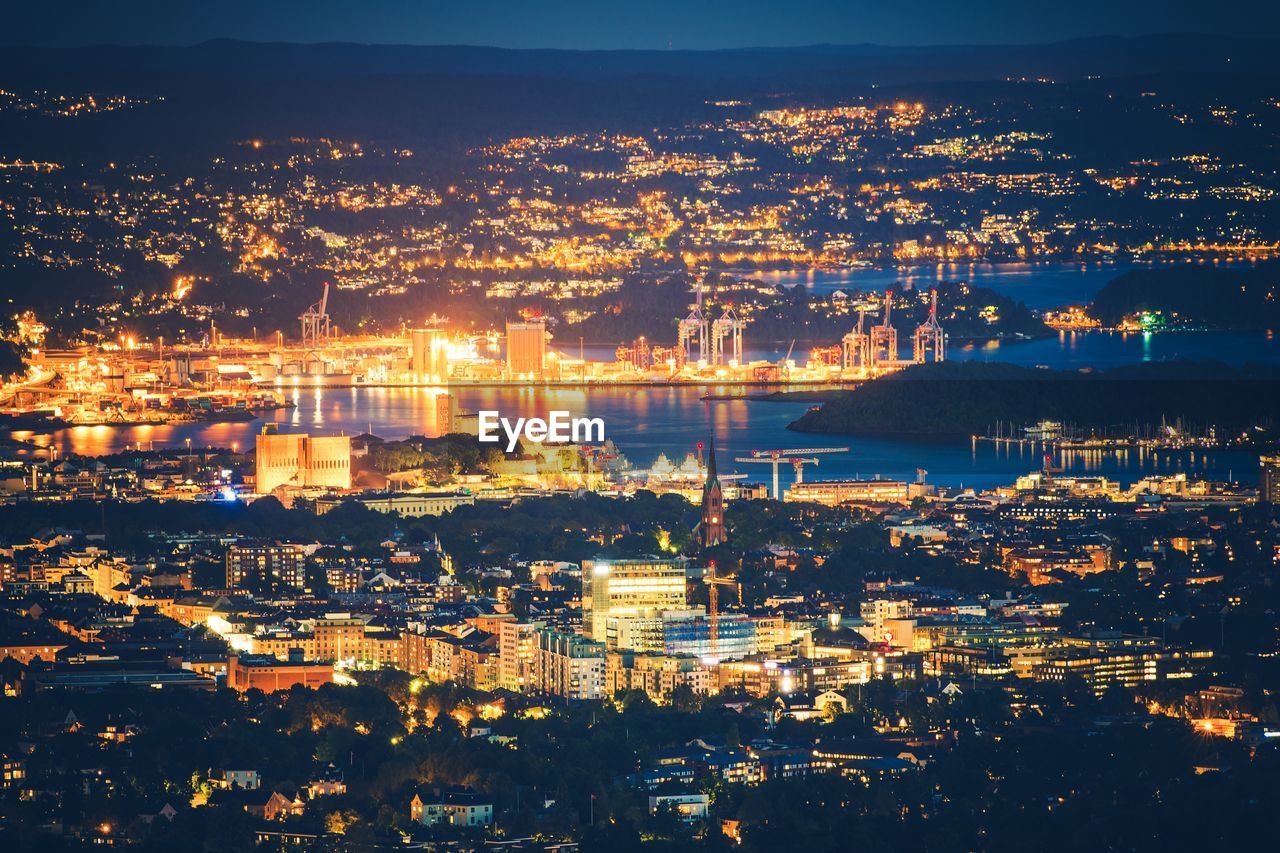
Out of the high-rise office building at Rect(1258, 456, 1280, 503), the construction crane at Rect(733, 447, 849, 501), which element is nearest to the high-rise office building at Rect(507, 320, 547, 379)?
the construction crane at Rect(733, 447, 849, 501)

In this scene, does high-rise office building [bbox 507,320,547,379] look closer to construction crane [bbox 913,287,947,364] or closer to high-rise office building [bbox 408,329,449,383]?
high-rise office building [bbox 408,329,449,383]

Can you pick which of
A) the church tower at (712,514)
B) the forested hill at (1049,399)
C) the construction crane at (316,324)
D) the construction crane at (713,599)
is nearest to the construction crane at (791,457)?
the forested hill at (1049,399)

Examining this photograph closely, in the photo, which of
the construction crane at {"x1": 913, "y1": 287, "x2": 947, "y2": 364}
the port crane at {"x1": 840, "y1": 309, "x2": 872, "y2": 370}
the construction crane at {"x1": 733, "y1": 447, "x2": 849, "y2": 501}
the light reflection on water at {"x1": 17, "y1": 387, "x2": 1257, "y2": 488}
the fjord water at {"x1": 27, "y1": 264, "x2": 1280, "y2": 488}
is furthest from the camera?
the construction crane at {"x1": 913, "y1": 287, "x2": 947, "y2": 364}

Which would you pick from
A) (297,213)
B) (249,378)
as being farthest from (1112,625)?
(297,213)

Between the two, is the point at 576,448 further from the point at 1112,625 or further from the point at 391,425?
the point at 1112,625

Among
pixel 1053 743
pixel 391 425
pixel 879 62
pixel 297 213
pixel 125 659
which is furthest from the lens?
pixel 879 62

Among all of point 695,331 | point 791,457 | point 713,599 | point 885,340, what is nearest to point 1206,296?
point 885,340

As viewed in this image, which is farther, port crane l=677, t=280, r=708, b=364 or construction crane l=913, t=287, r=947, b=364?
port crane l=677, t=280, r=708, b=364
